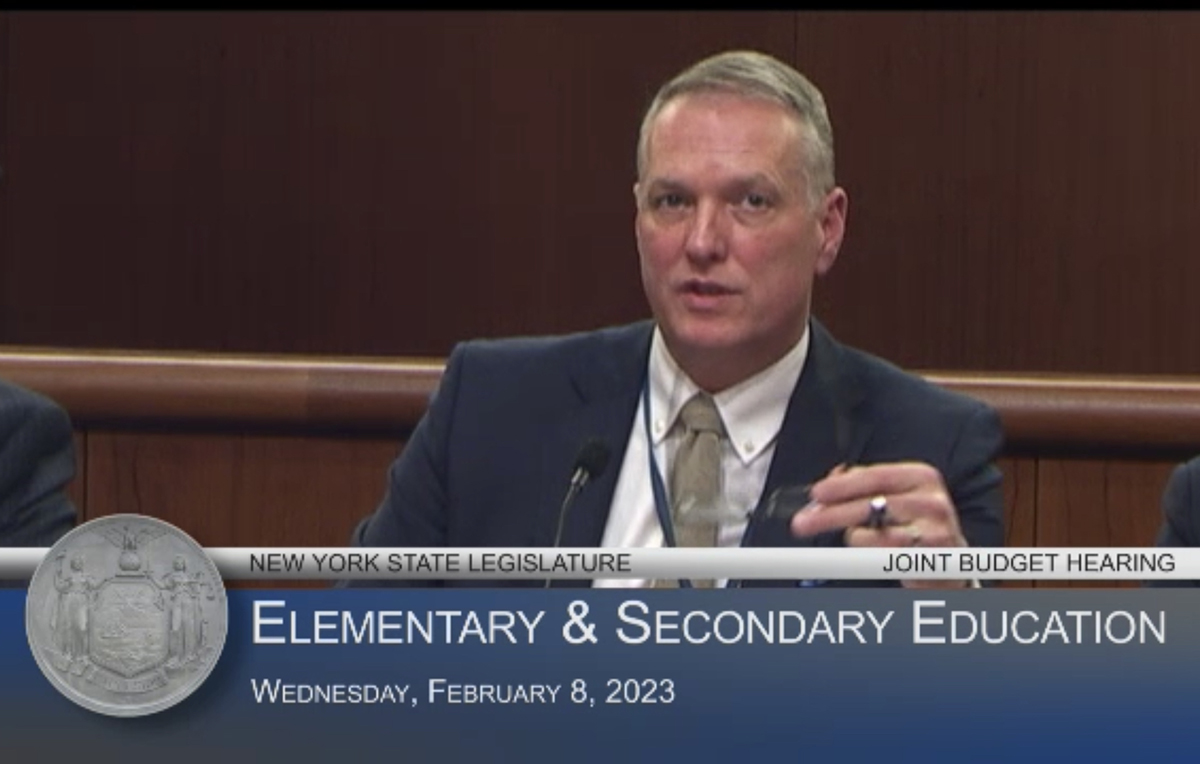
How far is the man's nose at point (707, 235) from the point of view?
101 inches

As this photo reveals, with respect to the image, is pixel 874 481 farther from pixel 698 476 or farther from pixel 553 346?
pixel 553 346

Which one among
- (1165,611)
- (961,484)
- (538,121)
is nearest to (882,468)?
(961,484)

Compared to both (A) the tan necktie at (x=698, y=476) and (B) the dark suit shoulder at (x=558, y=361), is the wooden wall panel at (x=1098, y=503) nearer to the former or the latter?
(A) the tan necktie at (x=698, y=476)

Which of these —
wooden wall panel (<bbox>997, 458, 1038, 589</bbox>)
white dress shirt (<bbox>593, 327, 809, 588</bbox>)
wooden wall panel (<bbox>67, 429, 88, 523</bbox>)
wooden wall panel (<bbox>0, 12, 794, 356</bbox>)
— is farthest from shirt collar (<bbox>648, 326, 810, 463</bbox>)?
wooden wall panel (<bbox>67, 429, 88, 523</bbox>)

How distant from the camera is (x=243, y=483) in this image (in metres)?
2.62

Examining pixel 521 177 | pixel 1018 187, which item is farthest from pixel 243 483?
pixel 1018 187

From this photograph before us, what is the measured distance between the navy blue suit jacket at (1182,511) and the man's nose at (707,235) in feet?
1.71

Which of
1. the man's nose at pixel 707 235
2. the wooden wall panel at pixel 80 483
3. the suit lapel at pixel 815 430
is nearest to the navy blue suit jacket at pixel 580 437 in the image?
the suit lapel at pixel 815 430

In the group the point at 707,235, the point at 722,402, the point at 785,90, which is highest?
the point at 785,90

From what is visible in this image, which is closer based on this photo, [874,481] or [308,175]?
[874,481]

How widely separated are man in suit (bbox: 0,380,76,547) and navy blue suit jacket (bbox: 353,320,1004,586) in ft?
1.05

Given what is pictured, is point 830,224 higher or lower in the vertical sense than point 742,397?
higher

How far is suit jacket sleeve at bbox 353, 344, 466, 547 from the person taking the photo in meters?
2.58

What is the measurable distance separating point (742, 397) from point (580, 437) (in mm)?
173
